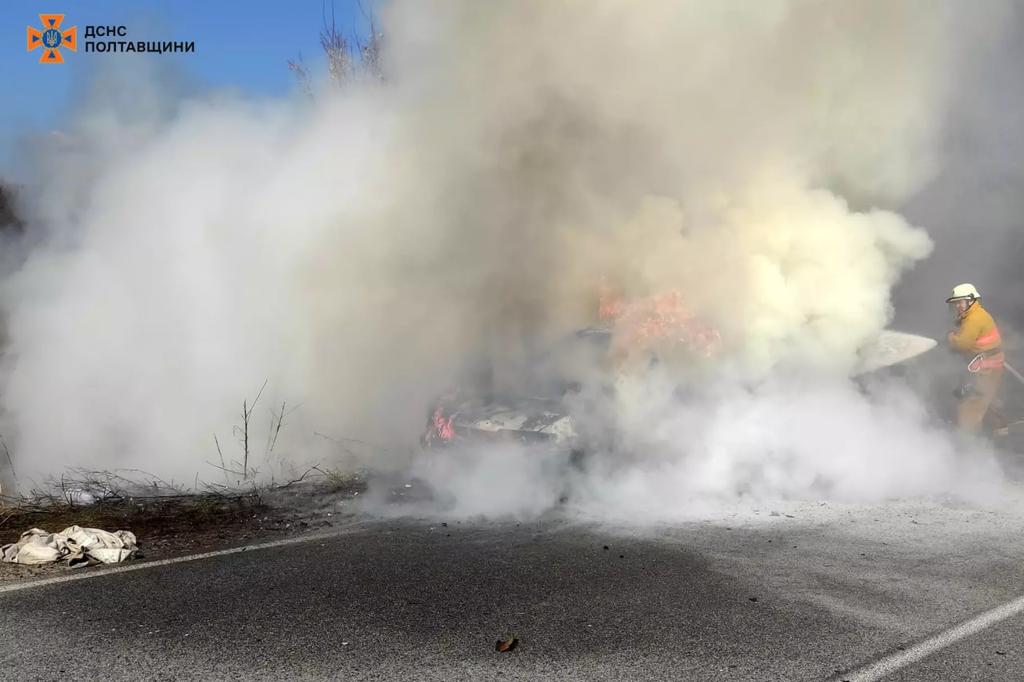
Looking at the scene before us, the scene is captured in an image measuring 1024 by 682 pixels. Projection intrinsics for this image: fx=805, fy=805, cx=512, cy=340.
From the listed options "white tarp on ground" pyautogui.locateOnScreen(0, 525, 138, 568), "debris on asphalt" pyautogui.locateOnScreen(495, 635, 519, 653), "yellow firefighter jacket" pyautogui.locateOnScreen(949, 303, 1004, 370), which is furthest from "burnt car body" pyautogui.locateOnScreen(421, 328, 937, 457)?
"debris on asphalt" pyautogui.locateOnScreen(495, 635, 519, 653)

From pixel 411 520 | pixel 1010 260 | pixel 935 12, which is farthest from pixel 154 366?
pixel 1010 260

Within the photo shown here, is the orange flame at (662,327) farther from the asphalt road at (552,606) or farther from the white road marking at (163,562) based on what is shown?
the white road marking at (163,562)

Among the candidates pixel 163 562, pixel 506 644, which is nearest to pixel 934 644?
pixel 506 644

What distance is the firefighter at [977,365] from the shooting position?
6953 mm

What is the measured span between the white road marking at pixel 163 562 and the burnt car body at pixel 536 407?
3.53 feet

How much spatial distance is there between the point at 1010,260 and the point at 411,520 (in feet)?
44.0

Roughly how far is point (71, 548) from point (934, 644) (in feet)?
14.6

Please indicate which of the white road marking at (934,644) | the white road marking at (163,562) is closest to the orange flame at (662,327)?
the white road marking at (163,562)

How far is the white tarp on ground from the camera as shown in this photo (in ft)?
14.9

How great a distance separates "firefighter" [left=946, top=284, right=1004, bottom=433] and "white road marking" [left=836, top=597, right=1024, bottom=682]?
3664mm

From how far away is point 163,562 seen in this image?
4562 mm

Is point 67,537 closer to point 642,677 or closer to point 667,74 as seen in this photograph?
point 642,677

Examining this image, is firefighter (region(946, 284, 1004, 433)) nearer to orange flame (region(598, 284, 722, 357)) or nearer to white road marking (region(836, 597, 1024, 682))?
orange flame (region(598, 284, 722, 357))

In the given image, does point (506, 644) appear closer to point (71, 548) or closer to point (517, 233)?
point (71, 548)
